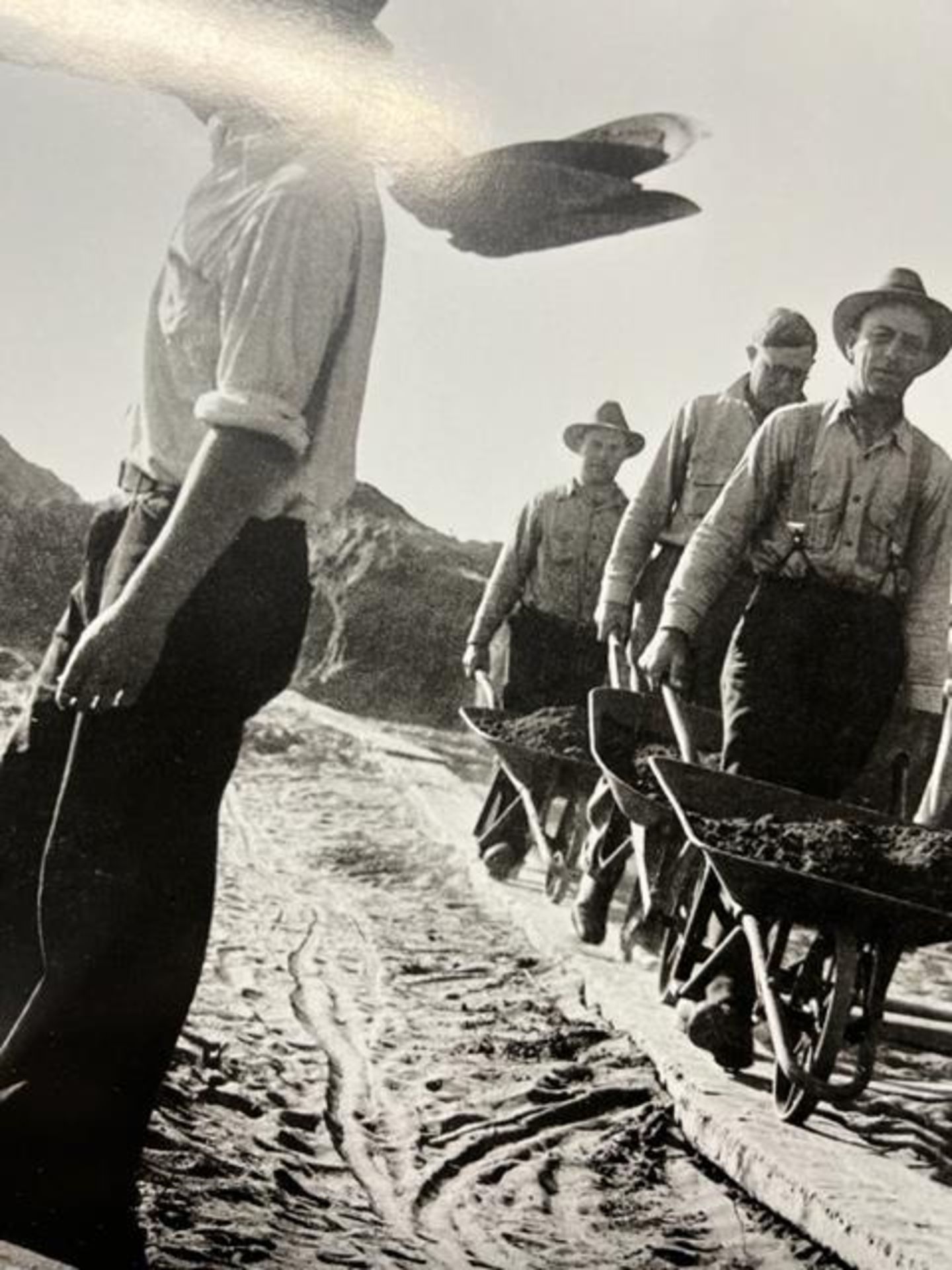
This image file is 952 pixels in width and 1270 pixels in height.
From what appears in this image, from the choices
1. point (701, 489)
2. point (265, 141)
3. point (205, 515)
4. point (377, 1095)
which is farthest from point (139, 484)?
point (701, 489)

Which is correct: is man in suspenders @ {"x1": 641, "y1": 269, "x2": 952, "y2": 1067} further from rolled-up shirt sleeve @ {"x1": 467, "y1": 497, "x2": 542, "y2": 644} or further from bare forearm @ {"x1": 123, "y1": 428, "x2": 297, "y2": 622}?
bare forearm @ {"x1": 123, "y1": 428, "x2": 297, "y2": 622}

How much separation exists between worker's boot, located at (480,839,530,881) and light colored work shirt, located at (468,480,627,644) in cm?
48

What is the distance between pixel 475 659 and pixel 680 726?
1.09 m

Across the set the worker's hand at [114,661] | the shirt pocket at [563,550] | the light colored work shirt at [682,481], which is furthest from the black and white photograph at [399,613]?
the shirt pocket at [563,550]

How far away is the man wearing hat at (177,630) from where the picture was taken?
1.42m

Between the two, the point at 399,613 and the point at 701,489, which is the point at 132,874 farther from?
the point at 701,489

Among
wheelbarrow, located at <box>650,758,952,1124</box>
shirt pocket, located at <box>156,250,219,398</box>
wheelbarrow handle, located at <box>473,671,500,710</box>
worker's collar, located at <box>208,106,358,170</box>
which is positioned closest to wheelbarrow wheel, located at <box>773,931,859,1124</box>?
wheelbarrow, located at <box>650,758,952,1124</box>

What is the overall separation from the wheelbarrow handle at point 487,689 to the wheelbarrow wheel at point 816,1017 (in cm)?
145

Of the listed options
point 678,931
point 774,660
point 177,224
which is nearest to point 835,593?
point 774,660

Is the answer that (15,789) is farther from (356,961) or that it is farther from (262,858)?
(356,961)

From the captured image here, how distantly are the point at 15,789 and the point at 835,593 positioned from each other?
1.29 meters

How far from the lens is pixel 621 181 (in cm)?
186

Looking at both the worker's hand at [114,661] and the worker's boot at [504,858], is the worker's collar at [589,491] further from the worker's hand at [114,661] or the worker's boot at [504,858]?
the worker's hand at [114,661]

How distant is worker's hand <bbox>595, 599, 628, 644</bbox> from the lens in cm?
331
